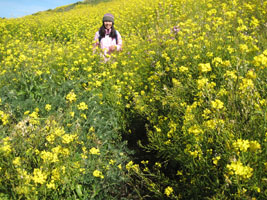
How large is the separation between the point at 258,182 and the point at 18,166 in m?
1.95

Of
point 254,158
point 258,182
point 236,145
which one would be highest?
point 236,145

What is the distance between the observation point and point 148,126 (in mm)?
3471

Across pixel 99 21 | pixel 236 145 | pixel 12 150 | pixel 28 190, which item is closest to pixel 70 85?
pixel 12 150

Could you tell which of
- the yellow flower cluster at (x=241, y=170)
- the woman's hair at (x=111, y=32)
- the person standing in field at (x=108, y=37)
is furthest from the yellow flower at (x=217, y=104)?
the woman's hair at (x=111, y=32)

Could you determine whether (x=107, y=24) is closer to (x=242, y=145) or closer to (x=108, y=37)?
(x=108, y=37)

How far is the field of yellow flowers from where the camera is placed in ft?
6.10

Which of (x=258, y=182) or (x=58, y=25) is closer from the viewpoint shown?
(x=258, y=182)

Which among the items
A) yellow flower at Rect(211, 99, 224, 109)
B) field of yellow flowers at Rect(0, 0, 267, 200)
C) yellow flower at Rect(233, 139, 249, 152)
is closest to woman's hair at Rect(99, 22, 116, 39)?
field of yellow flowers at Rect(0, 0, 267, 200)

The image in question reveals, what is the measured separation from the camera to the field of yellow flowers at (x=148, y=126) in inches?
73.2

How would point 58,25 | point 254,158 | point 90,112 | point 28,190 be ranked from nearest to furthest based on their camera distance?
point 254,158, point 28,190, point 90,112, point 58,25

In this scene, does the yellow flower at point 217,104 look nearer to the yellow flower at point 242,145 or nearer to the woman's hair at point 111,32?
the yellow flower at point 242,145

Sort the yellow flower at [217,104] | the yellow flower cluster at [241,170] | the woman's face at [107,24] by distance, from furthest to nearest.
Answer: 1. the woman's face at [107,24]
2. the yellow flower at [217,104]
3. the yellow flower cluster at [241,170]

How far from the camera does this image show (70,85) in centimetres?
374

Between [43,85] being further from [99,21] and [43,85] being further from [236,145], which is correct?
[99,21]
